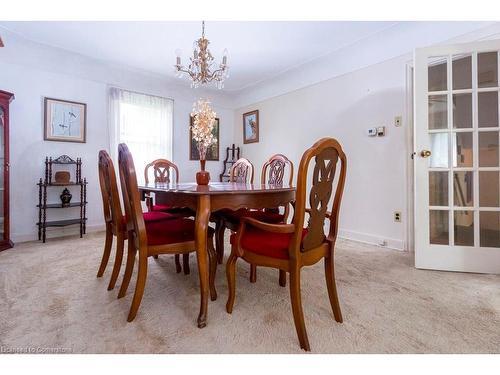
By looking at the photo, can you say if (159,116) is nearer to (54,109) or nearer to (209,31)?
(54,109)

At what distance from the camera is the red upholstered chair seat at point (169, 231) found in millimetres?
1466

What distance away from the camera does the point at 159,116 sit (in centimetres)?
423

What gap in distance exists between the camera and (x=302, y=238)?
4.10 feet

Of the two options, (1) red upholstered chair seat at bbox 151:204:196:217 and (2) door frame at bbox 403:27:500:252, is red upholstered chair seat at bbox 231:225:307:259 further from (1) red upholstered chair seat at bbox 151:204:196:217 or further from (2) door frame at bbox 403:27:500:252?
(2) door frame at bbox 403:27:500:252

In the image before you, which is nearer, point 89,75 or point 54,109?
point 54,109

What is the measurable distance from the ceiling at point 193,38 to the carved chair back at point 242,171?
1.49 metres

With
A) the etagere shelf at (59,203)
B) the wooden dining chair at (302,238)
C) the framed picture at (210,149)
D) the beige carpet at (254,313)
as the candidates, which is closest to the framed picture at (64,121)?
the etagere shelf at (59,203)

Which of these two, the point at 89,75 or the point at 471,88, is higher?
the point at 89,75

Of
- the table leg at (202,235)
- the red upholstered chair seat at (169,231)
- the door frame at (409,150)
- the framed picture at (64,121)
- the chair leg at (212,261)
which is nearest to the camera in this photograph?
the table leg at (202,235)

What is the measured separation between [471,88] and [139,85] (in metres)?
4.22

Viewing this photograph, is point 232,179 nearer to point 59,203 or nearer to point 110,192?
point 110,192

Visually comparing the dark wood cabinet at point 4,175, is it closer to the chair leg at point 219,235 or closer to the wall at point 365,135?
the chair leg at point 219,235

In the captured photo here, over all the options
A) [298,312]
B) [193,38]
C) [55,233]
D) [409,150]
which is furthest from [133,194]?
[55,233]
